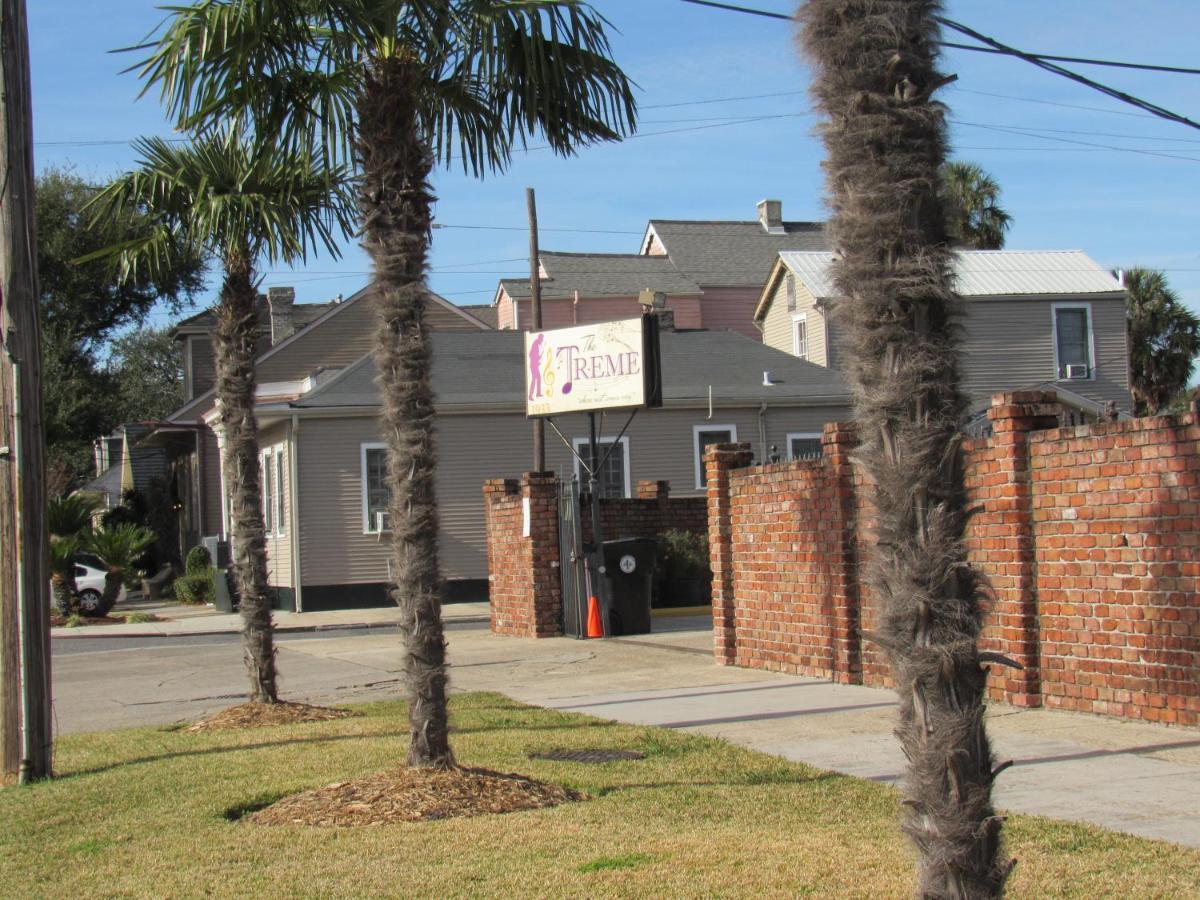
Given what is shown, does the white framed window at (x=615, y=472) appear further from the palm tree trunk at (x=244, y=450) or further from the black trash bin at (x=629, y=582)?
the palm tree trunk at (x=244, y=450)

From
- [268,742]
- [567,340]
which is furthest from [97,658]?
[268,742]

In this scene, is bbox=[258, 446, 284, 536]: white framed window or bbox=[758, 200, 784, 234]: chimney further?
bbox=[758, 200, 784, 234]: chimney

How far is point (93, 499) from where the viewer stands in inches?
1259

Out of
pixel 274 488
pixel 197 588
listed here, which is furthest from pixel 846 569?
pixel 197 588

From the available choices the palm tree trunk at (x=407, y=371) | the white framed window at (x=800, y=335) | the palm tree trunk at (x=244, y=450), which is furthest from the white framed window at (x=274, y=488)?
the palm tree trunk at (x=407, y=371)

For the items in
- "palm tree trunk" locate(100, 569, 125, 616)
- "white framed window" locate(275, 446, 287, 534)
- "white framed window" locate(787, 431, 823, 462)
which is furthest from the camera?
"palm tree trunk" locate(100, 569, 125, 616)

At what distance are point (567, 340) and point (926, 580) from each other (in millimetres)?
15343

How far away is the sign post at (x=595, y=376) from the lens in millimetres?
18000

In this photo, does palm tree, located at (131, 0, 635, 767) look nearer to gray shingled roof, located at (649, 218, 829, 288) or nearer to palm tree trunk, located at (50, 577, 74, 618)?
palm tree trunk, located at (50, 577, 74, 618)

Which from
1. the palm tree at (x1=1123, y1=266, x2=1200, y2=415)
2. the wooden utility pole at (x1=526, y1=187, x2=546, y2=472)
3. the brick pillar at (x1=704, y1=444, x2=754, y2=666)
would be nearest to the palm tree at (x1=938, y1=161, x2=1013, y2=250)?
the palm tree at (x1=1123, y1=266, x2=1200, y2=415)

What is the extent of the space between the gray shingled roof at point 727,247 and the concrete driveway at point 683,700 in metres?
25.4

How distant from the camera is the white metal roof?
115 feet

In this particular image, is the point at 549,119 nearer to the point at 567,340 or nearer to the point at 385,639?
the point at 567,340

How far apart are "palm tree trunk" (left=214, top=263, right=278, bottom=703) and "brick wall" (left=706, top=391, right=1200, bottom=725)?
5.02 m
